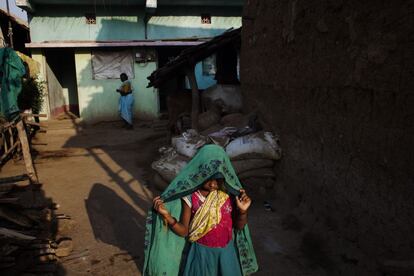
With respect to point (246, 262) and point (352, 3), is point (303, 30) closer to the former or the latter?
point (352, 3)

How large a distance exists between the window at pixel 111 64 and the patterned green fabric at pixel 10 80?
6.01m

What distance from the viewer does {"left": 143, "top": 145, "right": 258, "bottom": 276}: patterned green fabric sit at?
7.61 ft

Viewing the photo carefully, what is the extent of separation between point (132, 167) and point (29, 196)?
2.34 m

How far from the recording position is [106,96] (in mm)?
14141

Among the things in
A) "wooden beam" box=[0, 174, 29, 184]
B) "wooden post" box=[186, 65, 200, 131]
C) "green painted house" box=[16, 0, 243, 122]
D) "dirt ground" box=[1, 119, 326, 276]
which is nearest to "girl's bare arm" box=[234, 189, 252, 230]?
"dirt ground" box=[1, 119, 326, 276]

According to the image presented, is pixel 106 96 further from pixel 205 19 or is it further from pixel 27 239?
pixel 27 239

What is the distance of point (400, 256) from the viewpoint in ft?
9.57

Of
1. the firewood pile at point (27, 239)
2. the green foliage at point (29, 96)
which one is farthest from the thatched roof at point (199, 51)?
the green foliage at point (29, 96)

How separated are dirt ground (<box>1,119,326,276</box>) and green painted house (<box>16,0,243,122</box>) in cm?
341

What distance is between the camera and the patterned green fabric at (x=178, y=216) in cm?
232

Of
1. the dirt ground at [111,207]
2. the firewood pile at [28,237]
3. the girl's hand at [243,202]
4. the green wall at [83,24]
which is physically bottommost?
the dirt ground at [111,207]

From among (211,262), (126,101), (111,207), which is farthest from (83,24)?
(211,262)

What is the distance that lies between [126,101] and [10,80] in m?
5.36

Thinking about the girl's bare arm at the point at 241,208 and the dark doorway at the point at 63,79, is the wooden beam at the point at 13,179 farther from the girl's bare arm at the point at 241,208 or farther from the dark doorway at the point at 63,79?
the dark doorway at the point at 63,79
